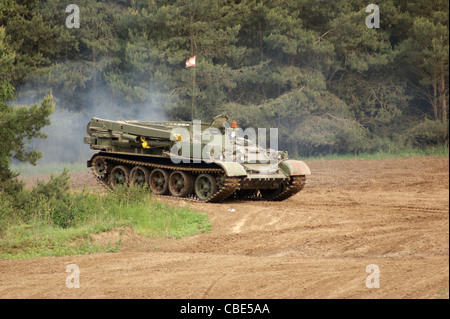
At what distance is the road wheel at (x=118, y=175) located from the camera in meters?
17.7

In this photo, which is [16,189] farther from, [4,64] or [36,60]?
[36,60]

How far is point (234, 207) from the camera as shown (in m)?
14.5

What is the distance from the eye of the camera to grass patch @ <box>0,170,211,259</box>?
34.2ft

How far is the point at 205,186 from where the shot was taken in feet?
51.6

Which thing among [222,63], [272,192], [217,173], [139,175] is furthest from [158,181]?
[222,63]

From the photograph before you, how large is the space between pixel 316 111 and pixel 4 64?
57.1ft

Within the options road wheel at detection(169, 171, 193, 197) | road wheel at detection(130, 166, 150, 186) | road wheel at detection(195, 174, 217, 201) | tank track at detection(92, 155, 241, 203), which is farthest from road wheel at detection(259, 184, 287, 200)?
road wheel at detection(130, 166, 150, 186)

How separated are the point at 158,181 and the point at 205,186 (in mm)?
1668

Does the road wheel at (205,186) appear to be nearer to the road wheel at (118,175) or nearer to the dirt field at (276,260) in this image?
the dirt field at (276,260)

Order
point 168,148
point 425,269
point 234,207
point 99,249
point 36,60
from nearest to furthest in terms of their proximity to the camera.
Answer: point 425,269 → point 99,249 → point 234,207 → point 168,148 → point 36,60

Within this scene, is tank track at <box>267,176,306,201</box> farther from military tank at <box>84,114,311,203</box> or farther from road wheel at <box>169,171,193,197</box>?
road wheel at <box>169,171,193,197</box>

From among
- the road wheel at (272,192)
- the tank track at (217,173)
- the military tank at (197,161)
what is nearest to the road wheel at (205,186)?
the military tank at (197,161)

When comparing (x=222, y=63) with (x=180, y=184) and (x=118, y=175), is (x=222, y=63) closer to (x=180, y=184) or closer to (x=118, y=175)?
(x=118, y=175)
